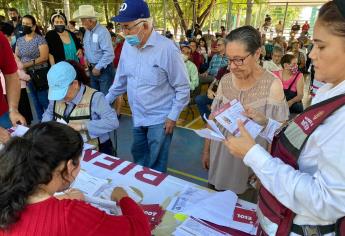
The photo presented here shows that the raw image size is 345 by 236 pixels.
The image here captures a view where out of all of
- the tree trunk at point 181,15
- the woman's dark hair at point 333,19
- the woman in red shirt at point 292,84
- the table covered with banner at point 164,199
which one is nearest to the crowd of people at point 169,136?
the woman's dark hair at point 333,19

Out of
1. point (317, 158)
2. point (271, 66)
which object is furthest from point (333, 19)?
point (271, 66)

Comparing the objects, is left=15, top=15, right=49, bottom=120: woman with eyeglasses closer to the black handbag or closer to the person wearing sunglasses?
the black handbag

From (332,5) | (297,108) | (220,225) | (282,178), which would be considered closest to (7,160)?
(282,178)

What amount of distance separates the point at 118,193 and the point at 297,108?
11.9 feet

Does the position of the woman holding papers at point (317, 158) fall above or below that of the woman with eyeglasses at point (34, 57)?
above

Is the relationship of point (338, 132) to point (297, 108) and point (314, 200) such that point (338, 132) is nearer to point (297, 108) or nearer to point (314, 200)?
point (314, 200)

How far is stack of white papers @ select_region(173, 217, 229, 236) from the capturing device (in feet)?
4.68

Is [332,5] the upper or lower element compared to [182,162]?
upper

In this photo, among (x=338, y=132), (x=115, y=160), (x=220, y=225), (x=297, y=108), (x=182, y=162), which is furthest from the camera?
(x=297, y=108)

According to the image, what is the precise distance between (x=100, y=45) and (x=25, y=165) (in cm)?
396

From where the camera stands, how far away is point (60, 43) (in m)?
4.74

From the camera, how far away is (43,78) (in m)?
4.45

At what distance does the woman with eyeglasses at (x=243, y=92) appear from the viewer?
180 cm

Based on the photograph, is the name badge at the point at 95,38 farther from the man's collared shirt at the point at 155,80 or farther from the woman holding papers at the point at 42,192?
the woman holding papers at the point at 42,192
